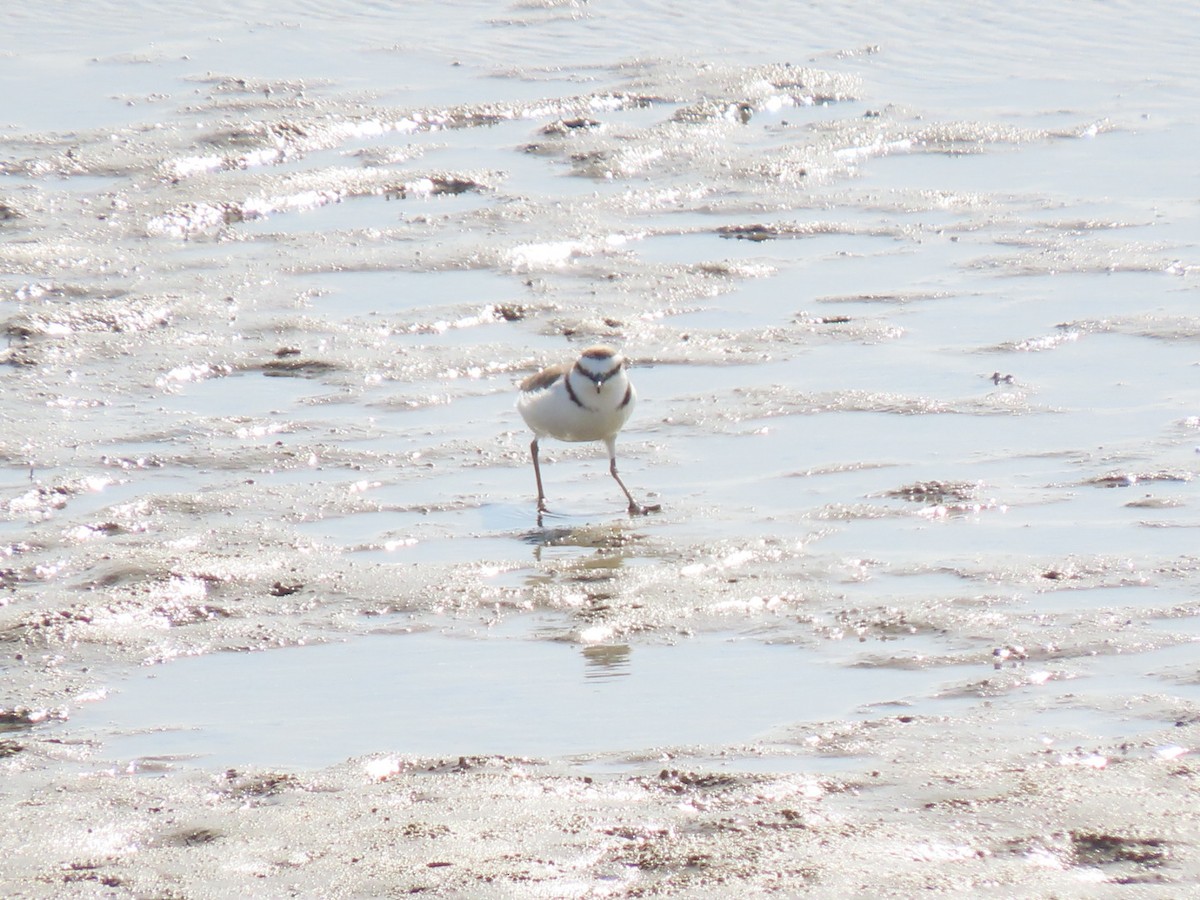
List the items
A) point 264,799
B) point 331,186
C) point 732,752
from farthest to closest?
point 331,186 < point 732,752 < point 264,799

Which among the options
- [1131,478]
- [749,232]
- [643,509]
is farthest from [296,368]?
[1131,478]

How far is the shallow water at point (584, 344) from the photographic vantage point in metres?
6.54

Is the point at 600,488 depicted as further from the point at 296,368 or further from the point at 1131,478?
the point at 1131,478

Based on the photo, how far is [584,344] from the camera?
1032 cm

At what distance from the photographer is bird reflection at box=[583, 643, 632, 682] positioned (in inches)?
242

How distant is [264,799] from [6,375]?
523 cm

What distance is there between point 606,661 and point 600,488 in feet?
8.05

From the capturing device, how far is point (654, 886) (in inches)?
171

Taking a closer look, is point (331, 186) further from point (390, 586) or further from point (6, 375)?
point (390, 586)

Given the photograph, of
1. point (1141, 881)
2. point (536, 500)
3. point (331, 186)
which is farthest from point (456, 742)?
point (331, 186)

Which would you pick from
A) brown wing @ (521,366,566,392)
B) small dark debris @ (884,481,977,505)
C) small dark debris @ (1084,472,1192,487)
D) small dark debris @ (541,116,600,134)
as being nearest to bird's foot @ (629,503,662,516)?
brown wing @ (521,366,566,392)

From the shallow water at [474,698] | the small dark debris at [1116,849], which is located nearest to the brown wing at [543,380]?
the shallow water at [474,698]

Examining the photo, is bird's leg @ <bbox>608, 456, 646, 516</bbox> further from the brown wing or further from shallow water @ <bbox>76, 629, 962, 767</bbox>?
shallow water @ <bbox>76, 629, 962, 767</bbox>

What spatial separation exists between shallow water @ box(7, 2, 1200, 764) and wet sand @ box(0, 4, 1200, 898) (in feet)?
0.11
